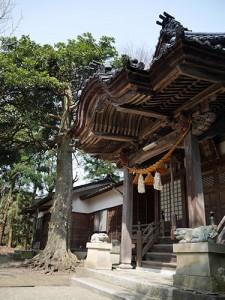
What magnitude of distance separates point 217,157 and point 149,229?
3607 mm

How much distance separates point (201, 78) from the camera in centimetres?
437

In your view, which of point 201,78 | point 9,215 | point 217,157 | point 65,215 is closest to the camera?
point 201,78

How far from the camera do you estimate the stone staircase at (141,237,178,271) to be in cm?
696

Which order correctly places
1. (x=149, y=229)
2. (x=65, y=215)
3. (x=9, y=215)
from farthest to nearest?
(x=9, y=215) < (x=65, y=215) < (x=149, y=229)

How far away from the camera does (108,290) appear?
4723 millimetres

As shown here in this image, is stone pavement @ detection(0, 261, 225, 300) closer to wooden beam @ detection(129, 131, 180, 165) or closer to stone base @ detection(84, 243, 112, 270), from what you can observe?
stone base @ detection(84, 243, 112, 270)

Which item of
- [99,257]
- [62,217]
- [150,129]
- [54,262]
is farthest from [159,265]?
[62,217]

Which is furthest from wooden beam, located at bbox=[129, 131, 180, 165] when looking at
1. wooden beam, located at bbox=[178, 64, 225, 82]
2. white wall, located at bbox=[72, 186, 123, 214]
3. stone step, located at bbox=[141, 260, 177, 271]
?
white wall, located at bbox=[72, 186, 123, 214]

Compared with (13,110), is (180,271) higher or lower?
lower

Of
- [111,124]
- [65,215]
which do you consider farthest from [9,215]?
[111,124]

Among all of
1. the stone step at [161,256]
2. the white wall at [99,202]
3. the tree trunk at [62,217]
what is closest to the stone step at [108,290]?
the stone step at [161,256]

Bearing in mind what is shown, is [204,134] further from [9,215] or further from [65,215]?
[9,215]

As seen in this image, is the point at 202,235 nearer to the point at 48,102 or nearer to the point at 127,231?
the point at 127,231

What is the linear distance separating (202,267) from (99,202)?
15119 mm
